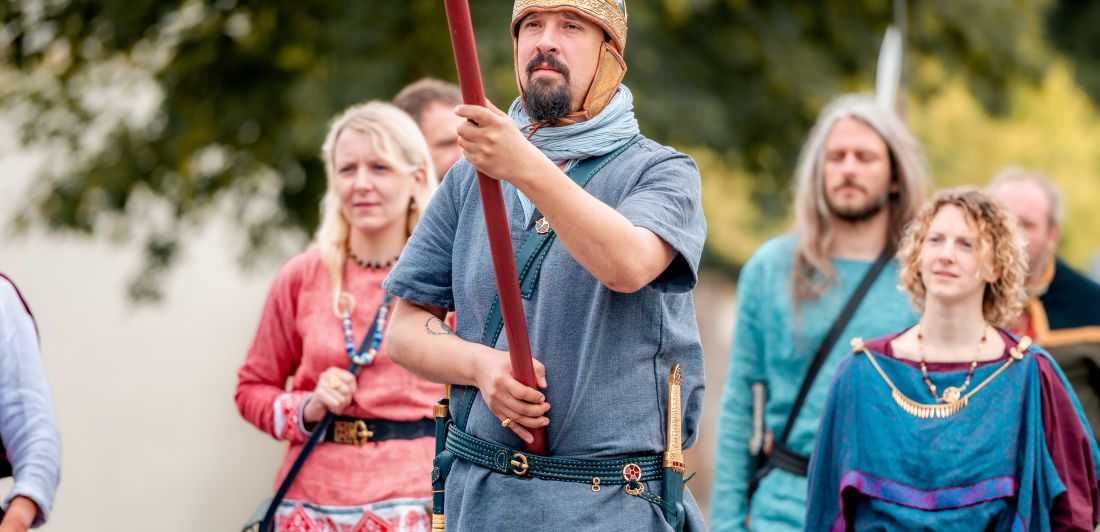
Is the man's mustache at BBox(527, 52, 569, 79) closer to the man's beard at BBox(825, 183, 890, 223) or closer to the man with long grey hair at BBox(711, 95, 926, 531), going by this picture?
the man with long grey hair at BBox(711, 95, 926, 531)

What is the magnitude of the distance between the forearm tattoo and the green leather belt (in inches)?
10.0

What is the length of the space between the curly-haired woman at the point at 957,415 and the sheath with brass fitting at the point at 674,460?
5.10ft

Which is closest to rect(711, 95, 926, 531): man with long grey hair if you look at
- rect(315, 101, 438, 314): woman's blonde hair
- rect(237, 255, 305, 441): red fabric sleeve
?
rect(315, 101, 438, 314): woman's blonde hair

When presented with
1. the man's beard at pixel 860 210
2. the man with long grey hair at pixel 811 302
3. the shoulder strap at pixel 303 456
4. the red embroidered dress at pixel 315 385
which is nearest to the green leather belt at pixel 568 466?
the red embroidered dress at pixel 315 385

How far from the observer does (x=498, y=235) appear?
302 centimetres

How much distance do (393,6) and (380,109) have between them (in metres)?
4.75

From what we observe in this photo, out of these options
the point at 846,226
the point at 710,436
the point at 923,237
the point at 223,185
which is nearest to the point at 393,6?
the point at 223,185

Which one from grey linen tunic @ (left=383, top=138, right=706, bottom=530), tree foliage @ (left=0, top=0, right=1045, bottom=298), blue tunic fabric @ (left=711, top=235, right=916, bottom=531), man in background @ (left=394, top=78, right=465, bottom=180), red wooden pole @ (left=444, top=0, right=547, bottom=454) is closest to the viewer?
red wooden pole @ (left=444, top=0, right=547, bottom=454)

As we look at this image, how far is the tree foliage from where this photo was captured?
959 centimetres

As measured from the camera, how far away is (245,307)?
47.2 ft

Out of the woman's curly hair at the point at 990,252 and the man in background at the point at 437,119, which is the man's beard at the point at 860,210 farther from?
the man in background at the point at 437,119

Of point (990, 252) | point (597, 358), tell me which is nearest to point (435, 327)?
point (597, 358)

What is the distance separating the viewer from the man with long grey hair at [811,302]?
18.3 ft

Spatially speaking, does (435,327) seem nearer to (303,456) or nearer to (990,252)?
(303,456)
